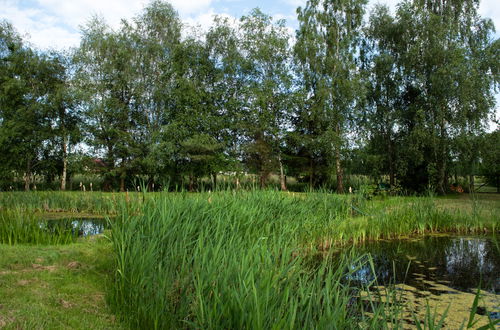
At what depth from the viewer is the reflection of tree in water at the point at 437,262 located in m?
5.88

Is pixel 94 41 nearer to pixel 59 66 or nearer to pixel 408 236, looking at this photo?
pixel 59 66

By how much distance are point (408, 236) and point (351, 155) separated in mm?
14660

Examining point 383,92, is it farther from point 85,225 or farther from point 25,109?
point 25,109

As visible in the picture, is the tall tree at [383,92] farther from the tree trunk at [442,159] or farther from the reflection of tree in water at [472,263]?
the reflection of tree in water at [472,263]

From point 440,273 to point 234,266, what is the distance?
493cm

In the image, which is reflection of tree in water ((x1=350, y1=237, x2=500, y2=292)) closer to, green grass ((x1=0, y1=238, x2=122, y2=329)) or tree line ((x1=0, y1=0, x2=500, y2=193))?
green grass ((x1=0, y1=238, x2=122, y2=329))

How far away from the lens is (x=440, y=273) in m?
6.28

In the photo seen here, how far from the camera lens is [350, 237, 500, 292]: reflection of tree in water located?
19.3ft

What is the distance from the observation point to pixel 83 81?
22.9 m

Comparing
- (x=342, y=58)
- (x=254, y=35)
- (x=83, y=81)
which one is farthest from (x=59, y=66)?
(x=342, y=58)

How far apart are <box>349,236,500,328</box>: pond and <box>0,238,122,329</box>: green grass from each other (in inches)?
104

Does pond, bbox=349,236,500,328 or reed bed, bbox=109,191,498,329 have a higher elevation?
reed bed, bbox=109,191,498,329

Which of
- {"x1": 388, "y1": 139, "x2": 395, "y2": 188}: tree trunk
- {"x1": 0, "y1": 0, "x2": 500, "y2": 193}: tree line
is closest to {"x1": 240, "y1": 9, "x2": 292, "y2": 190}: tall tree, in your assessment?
{"x1": 0, "y1": 0, "x2": 500, "y2": 193}: tree line

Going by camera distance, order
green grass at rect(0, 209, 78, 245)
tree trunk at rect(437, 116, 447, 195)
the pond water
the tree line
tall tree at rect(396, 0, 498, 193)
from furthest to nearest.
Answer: the tree line < tree trunk at rect(437, 116, 447, 195) < tall tree at rect(396, 0, 498, 193) < the pond water < green grass at rect(0, 209, 78, 245)
